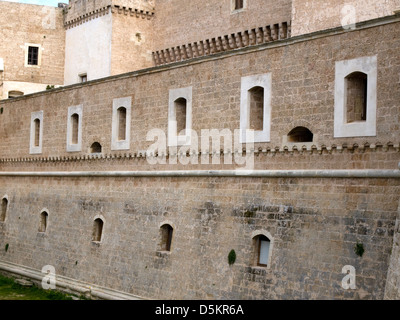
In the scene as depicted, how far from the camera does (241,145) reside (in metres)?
13.9

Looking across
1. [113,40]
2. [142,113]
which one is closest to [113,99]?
[142,113]

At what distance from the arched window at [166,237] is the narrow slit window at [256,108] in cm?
313

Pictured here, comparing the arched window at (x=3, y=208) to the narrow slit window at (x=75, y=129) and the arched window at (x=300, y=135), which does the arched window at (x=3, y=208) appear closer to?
the narrow slit window at (x=75, y=129)

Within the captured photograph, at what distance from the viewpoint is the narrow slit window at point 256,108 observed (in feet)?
45.7

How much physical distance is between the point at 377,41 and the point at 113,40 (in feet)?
48.2

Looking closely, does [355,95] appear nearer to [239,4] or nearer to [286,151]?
[286,151]

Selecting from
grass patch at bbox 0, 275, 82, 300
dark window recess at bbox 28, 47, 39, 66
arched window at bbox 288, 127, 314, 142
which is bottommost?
grass patch at bbox 0, 275, 82, 300

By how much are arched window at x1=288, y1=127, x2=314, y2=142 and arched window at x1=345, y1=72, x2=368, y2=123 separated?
110 centimetres

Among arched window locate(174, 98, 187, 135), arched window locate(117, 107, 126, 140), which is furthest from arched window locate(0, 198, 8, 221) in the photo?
arched window locate(174, 98, 187, 135)

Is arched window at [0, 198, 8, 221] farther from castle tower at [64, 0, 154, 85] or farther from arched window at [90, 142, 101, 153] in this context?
castle tower at [64, 0, 154, 85]

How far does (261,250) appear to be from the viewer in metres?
13.4

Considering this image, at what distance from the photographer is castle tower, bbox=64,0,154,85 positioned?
25.2m

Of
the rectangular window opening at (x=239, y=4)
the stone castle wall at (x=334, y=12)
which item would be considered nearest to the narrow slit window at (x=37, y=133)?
the rectangular window opening at (x=239, y=4)

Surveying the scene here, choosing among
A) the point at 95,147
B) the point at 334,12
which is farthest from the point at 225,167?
the point at 334,12
